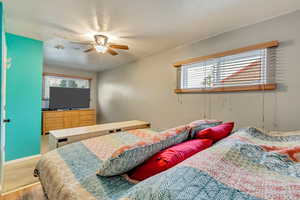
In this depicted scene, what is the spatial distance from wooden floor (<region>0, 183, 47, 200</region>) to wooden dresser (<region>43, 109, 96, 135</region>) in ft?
9.49

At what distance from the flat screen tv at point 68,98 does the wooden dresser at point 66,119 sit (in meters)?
0.27

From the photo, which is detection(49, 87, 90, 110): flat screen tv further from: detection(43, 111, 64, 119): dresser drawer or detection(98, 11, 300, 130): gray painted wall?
detection(98, 11, 300, 130): gray painted wall

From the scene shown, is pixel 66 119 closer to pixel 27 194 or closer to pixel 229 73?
pixel 27 194

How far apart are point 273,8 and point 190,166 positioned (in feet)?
6.72

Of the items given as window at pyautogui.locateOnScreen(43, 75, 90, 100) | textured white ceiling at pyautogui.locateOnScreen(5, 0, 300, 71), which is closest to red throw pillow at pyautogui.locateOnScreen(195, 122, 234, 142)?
textured white ceiling at pyautogui.locateOnScreen(5, 0, 300, 71)

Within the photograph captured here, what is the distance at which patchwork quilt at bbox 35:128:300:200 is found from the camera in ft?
1.83

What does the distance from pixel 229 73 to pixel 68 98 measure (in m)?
4.82

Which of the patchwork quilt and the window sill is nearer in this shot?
the patchwork quilt

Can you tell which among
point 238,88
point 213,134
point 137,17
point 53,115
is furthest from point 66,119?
point 238,88

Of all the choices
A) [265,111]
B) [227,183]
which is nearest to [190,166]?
[227,183]

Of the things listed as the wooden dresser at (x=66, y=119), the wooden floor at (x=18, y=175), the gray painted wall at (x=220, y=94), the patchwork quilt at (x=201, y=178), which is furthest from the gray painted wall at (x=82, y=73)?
the patchwork quilt at (x=201, y=178)

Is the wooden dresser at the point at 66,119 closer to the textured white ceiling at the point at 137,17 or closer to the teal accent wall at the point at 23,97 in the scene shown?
the teal accent wall at the point at 23,97

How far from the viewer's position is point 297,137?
4.05ft

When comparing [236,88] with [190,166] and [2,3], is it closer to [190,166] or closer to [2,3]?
[190,166]
